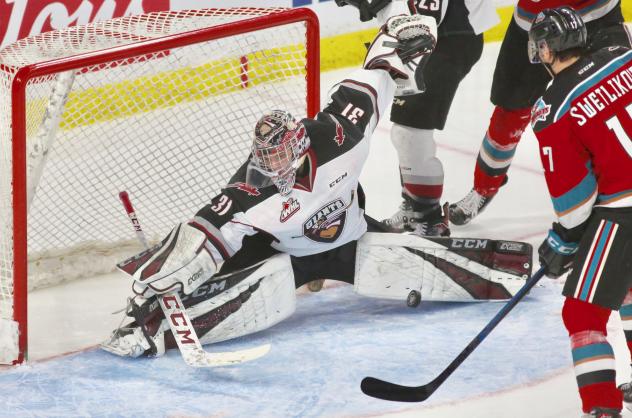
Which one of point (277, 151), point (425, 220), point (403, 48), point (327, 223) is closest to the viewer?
point (277, 151)

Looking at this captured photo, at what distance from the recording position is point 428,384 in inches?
123

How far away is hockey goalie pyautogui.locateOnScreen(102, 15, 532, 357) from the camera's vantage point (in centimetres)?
339

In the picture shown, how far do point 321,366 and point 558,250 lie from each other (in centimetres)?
77

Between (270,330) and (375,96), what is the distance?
0.73 metres

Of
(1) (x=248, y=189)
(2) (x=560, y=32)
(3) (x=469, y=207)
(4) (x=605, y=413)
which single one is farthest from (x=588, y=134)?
(3) (x=469, y=207)

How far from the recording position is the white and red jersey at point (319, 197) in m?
3.42

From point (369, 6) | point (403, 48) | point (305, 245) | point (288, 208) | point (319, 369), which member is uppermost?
point (369, 6)

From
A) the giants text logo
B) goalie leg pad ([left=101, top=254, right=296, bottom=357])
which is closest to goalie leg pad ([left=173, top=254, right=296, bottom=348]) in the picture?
goalie leg pad ([left=101, top=254, right=296, bottom=357])

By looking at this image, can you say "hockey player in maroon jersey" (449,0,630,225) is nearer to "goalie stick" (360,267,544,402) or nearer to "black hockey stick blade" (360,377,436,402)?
"goalie stick" (360,267,544,402)

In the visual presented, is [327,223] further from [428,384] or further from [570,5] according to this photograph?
[570,5]

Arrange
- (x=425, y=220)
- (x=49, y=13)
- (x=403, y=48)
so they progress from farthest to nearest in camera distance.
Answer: (x=49, y=13) → (x=425, y=220) → (x=403, y=48)

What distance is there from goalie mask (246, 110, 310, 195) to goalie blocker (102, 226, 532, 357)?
26 centimetres

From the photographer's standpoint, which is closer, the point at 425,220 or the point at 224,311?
the point at 224,311

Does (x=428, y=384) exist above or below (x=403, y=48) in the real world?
below
